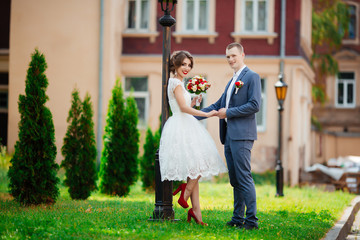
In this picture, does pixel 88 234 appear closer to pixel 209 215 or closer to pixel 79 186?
pixel 209 215

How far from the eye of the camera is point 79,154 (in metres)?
12.0

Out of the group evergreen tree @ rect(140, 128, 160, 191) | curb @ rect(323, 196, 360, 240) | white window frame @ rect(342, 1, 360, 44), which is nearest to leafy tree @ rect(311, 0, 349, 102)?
white window frame @ rect(342, 1, 360, 44)

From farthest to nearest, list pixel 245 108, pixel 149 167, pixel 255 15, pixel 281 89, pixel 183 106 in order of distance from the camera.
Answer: pixel 255 15
pixel 281 89
pixel 149 167
pixel 183 106
pixel 245 108

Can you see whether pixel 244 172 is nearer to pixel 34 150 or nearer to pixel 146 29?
pixel 34 150

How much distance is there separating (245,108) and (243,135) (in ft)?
1.16

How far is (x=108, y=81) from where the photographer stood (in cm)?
2075

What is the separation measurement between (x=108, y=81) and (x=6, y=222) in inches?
523

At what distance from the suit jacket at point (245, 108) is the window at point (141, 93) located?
13680mm

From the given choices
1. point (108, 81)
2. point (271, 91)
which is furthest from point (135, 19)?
point (271, 91)

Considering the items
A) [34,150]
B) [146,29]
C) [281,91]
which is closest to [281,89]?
[281,91]

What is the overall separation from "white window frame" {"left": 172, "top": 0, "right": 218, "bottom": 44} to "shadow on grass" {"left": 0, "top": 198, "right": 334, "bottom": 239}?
11302mm

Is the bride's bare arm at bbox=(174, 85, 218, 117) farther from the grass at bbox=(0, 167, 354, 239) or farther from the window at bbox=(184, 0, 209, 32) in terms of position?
the window at bbox=(184, 0, 209, 32)

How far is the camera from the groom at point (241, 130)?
25.8 ft

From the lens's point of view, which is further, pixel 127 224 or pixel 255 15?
pixel 255 15
